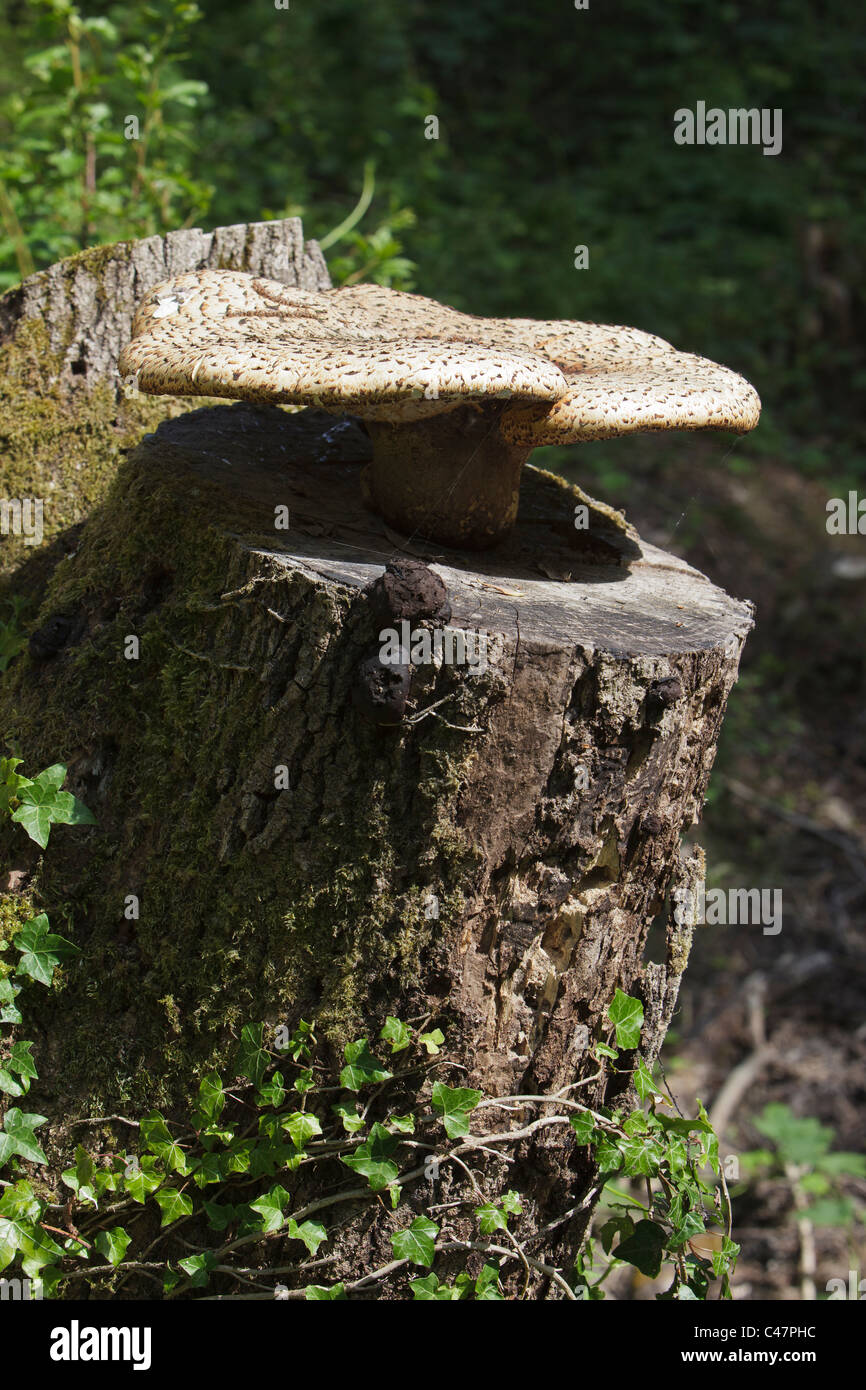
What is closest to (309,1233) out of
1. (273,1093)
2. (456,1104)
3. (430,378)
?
(273,1093)

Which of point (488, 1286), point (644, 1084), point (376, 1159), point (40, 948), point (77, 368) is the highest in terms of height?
point (77, 368)

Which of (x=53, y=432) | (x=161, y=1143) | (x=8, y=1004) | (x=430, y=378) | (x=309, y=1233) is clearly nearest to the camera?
(x=430, y=378)

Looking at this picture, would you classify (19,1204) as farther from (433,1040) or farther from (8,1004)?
(433,1040)

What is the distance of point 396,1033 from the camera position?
2604 millimetres

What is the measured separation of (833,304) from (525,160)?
3.94 m

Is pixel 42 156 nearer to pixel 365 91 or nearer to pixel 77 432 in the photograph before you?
pixel 77 432

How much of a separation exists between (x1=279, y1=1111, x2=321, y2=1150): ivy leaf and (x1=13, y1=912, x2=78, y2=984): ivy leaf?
2.30 feet

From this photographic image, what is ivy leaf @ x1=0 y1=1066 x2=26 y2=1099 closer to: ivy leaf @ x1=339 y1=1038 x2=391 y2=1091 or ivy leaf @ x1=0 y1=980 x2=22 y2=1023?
ivy leaf @ x1=0 y1=980 x2=22 y2=1023

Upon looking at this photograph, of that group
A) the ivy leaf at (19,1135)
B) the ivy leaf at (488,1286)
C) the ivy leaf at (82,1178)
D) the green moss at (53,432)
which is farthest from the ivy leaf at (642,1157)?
the green moss at (53,432)

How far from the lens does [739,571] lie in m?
8.66

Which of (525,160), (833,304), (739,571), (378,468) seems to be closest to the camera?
(378,468)

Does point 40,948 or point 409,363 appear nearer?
point 409,363

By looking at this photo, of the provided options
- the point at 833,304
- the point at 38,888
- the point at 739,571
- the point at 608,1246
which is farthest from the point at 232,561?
the point at 833,304

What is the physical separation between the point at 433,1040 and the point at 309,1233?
0.51 metres
